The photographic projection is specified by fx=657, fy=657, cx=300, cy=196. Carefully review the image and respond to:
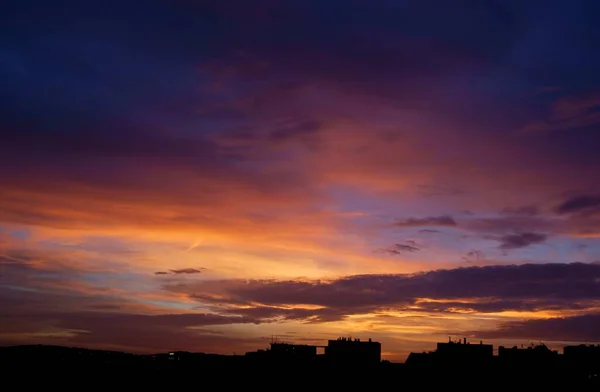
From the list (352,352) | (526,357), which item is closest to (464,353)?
(526,357)

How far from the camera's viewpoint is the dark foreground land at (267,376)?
135750 millimetres

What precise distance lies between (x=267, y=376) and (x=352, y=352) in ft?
135

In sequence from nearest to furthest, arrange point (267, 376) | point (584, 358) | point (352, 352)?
point (267, 376)
point (584, 358)
point (352, 352)

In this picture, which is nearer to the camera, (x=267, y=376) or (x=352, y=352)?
Answer: (x=267, y=376)

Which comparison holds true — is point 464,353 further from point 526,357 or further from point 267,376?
point 267,376

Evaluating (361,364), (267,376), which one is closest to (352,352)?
(361,364)

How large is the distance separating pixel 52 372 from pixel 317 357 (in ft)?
241

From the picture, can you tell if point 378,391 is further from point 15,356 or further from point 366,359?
point 15,356

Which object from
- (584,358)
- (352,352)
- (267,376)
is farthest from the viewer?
(352,352)

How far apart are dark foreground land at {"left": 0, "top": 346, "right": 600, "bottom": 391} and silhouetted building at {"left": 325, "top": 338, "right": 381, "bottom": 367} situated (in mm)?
4827

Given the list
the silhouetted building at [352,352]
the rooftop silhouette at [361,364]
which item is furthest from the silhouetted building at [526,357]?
the silhouetted building at [352,352]

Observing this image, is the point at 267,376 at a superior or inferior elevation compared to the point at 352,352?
inferior

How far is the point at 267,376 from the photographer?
5876 inches

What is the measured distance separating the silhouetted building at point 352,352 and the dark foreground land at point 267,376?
4827mm
